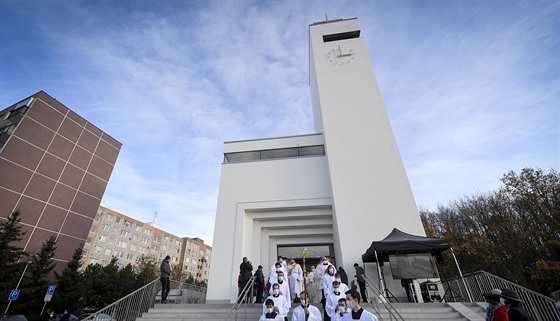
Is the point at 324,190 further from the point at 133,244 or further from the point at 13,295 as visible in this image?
the point at 133,244

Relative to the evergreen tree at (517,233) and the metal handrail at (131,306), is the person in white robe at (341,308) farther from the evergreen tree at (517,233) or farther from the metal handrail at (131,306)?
the evergreen tree at (517,233)

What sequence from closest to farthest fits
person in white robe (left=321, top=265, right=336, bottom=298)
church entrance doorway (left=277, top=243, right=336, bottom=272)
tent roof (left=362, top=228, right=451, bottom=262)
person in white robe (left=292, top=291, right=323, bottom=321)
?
person in white robe (left=292, top=291, right=323, bottom=321), person in white robe (left=321, top=265, right=336, bottom=298), tent roof (left=362, top=228, right=451, bottom=262), church entrance doorway (left=277, top=243, right=336, bottom=272)

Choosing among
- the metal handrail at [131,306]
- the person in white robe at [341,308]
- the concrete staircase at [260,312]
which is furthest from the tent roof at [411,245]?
the metal handrail at [131,306]

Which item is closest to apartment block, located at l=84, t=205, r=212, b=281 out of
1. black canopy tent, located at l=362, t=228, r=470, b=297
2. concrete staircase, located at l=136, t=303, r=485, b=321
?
concrete staircase, located at l=136, t=303, r=485, b=321

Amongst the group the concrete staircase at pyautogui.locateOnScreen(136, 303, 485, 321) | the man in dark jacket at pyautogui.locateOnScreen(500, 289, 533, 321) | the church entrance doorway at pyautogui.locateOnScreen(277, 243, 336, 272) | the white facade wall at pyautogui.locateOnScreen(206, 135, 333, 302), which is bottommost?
the concrete staircase at pyautogui.locateOnScreen(136, 303, 485, 321)

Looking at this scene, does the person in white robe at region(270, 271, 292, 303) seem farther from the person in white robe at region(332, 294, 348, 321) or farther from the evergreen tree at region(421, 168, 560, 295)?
the evergreen tree at region(421, 168, 560, 295)

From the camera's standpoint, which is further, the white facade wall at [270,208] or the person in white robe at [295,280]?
the white facade wall at [270,208]

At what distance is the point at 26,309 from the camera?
50.4 ft

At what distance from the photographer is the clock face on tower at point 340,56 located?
718 inches

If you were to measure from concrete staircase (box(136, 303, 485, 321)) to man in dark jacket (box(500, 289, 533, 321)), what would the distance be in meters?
3.52

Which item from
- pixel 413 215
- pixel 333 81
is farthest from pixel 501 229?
pixel 333 81

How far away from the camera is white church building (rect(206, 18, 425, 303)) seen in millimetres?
12375

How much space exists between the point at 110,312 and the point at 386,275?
10.6 metres

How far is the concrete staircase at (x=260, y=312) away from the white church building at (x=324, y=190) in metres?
3.27
